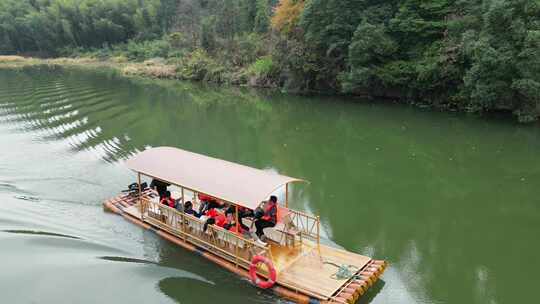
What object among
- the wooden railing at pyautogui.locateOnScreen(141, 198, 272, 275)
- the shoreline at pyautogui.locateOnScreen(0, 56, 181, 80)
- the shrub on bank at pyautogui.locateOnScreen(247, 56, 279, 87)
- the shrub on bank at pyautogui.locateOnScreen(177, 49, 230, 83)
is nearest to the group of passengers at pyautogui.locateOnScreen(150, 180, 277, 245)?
the wooden railing at pyautogui.locateOnScreen(141, 198, 272, 275)

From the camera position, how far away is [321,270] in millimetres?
9000

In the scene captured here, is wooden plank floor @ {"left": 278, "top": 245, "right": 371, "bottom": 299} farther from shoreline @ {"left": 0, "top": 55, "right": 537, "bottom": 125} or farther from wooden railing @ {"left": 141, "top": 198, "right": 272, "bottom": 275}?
shoreline @ {"left": 0, "top": 55, "right": 537, "bottom": 125}

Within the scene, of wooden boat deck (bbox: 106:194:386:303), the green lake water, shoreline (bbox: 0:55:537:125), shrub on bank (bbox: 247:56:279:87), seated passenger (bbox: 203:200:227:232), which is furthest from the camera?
shrub on bank (bbox: 247:56:279:87)

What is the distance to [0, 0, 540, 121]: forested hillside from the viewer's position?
21203 mm

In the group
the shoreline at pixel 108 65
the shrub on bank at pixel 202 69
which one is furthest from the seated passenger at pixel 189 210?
the shoreline at pixel 108 65

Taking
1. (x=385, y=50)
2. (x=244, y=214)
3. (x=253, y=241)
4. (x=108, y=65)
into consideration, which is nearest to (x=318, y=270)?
(x=253, y=241)

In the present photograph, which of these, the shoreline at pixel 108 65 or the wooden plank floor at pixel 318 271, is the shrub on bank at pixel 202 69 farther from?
the wooden plank floor at pixel 318 271

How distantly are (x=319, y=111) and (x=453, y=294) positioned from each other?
62.8 ft

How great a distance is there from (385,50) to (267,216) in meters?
20.4

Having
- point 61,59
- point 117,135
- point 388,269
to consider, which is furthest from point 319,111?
point 61,59

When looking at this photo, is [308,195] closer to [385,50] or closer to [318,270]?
[318,270]

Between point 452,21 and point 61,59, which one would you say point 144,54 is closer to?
point 61,59

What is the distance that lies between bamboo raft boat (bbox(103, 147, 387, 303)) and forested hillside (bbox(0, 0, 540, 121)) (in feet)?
52.1

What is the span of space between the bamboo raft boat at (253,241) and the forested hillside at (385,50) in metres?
15.9
